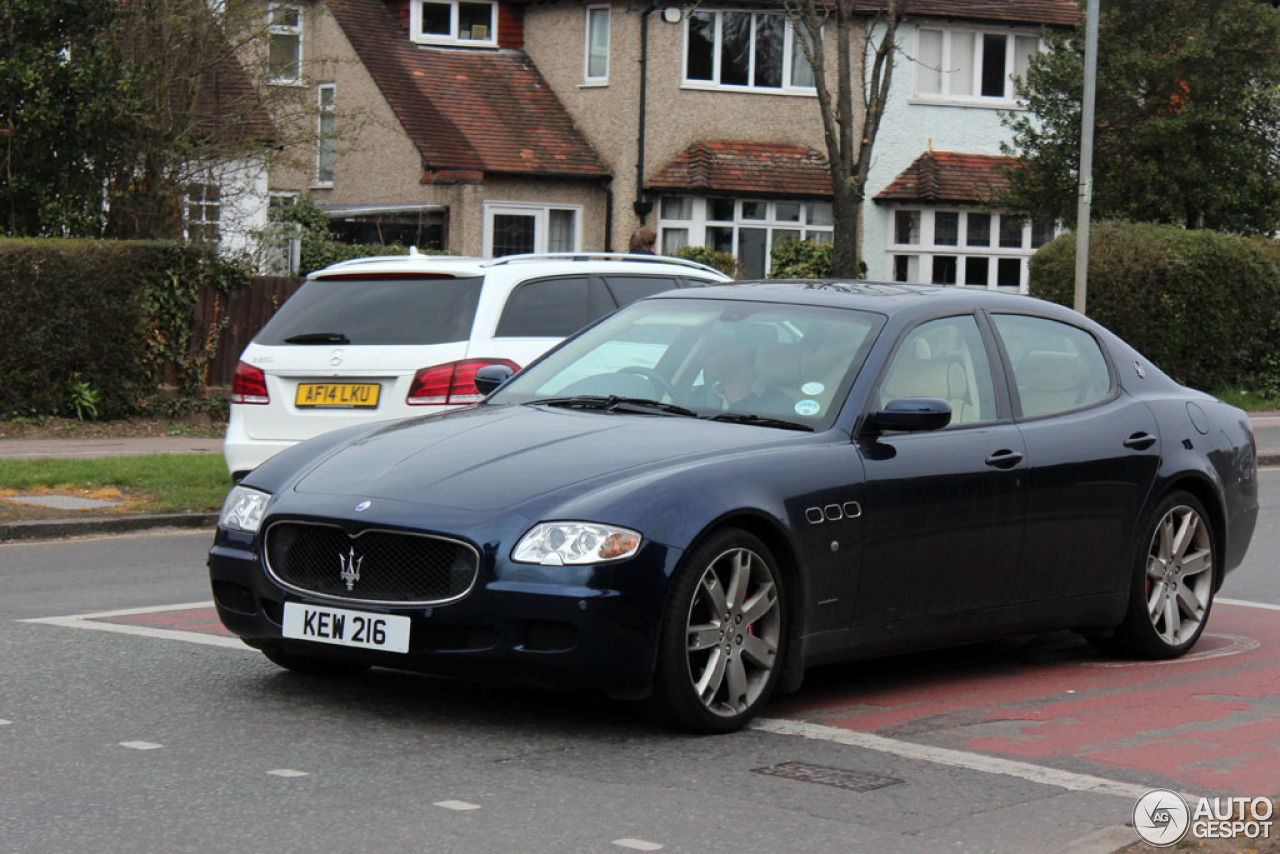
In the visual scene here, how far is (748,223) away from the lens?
39625mm

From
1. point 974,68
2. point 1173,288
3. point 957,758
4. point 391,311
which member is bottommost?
point 957,758

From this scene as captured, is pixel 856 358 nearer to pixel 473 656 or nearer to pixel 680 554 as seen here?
pixel 680 554

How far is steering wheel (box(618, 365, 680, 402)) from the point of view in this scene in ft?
25.2

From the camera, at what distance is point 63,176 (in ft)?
74.7

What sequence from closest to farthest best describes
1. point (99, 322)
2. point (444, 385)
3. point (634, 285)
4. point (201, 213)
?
point (444, 385)
point (634, 285)
point (99, 322)
point (201, 213)

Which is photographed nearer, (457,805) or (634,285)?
(457,805)

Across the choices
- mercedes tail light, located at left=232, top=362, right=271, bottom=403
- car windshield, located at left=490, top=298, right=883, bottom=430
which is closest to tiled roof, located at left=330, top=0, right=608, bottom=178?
mercedes tail light, located at left=232, top=362, right=271, bottom=403

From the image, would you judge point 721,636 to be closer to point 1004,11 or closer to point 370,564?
point 370,564

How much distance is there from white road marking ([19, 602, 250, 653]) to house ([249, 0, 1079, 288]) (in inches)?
1126

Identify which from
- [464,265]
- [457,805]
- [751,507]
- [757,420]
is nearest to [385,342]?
[464,265]

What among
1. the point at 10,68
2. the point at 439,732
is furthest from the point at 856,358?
the point at 10,68

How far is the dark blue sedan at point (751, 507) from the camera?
6453 millimetres

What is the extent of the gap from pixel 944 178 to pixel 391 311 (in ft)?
99.9

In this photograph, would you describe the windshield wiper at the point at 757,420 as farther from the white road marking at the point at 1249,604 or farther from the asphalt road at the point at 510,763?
the white road marking at the point at 1249,604
